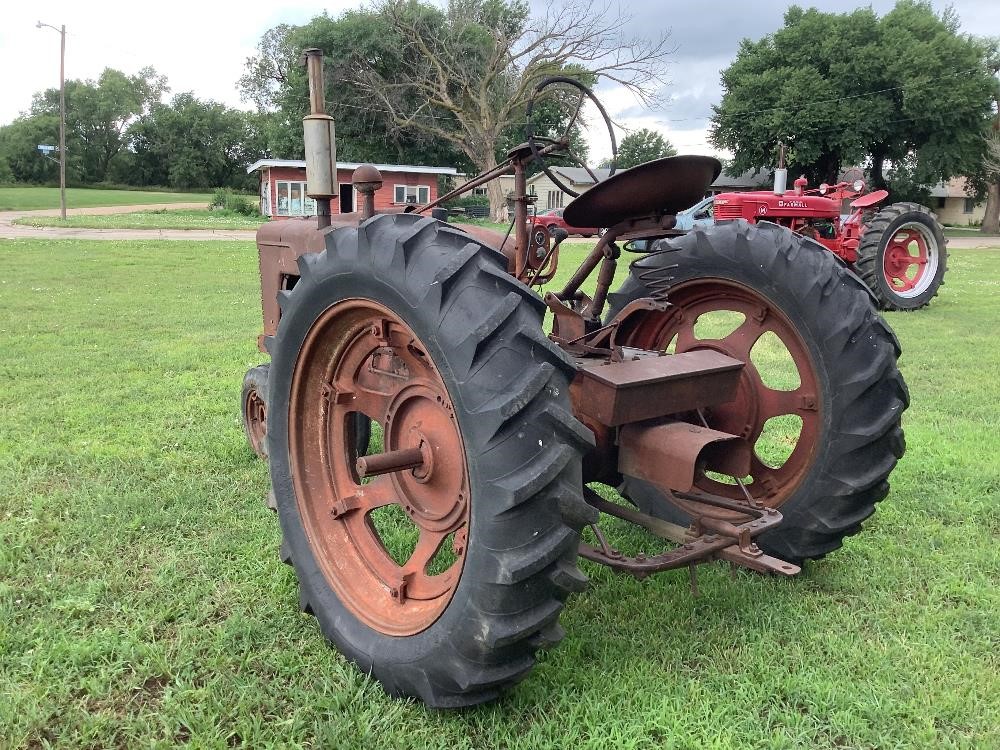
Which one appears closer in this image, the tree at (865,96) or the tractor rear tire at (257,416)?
the tractor rear tire at (257,416)

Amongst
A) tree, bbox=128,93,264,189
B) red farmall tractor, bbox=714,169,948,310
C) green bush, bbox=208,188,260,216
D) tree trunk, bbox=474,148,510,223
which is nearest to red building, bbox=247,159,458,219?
tree trunk, bbox=474,148,510,223

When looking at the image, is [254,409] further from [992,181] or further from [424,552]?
[992,181]

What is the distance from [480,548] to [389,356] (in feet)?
3.34

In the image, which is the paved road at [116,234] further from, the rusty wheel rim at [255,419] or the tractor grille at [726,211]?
the rusty wheel rim at [255,419]

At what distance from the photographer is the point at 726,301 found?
10.6 feet

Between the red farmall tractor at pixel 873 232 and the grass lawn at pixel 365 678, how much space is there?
6.45 m

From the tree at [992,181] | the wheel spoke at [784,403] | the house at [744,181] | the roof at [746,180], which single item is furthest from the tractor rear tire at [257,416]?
the tree at [992,181]

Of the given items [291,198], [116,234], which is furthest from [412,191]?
[116,234]

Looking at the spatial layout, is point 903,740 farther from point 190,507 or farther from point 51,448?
point 51,448

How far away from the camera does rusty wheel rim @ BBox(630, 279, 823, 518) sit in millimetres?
2930

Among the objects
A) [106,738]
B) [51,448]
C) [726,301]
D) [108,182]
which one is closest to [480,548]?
[106,738]

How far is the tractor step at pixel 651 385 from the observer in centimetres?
242

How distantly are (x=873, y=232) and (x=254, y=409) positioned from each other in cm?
950

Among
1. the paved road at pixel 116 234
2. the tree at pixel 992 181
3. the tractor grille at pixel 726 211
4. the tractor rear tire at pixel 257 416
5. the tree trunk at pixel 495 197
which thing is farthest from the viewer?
the tree at pixel 992 181
